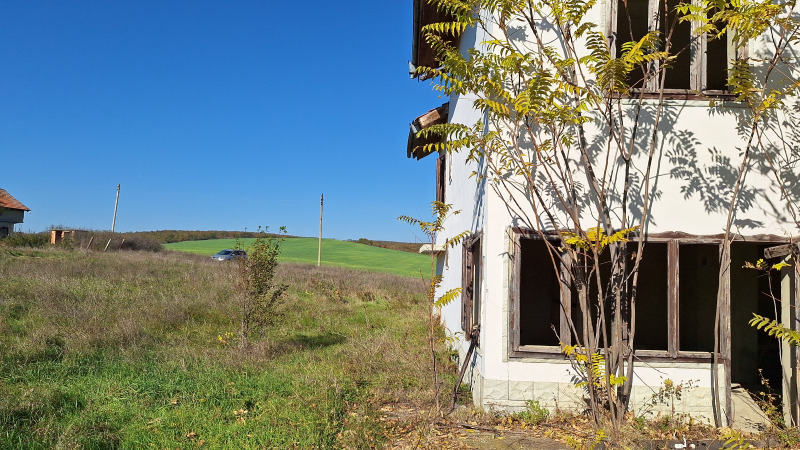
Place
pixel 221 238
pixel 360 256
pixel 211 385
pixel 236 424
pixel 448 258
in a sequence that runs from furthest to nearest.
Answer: pixel 221 238 < pixel 360 256 < pixel 448 258 < pixel 211 385 < pixel 236 424

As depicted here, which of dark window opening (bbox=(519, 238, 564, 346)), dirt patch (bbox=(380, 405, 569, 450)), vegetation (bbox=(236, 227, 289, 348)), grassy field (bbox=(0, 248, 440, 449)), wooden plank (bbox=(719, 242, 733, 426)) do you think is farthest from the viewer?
dark window opening (bbox=(519, 238, 564, 346))

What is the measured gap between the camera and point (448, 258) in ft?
40.9

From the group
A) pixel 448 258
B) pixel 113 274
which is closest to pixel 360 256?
pixel 113 274

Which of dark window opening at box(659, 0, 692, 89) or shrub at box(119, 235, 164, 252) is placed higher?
dark window opening at box(659, 0, 692, 89)

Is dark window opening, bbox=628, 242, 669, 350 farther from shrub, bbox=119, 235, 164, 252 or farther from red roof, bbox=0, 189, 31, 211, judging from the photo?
red roof, bbox=0, 189, 31, 211

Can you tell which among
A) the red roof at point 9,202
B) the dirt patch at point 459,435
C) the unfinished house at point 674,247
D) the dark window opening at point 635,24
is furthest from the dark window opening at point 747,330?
the red roof at point 9,202

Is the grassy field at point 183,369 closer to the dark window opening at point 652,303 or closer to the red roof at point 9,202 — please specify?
the dark window opening at point 652,303

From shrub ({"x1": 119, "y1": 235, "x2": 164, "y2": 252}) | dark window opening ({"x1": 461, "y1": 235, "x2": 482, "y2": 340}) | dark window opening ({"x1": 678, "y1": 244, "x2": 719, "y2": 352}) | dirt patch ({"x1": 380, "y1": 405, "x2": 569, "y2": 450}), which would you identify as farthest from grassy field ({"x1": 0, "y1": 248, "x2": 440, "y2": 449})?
shrub ({"x1": 119, "y1": 235, "x2": 164, "y2": 252})

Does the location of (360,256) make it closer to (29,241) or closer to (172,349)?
(29,241)

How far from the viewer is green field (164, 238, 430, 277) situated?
42219 mm

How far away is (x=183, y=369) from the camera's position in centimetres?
801

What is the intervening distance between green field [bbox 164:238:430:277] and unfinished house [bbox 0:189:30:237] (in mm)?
11341

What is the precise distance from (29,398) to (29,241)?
30142mm

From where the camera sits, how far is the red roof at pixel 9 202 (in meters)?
39.5
